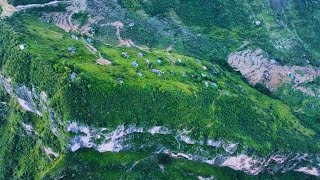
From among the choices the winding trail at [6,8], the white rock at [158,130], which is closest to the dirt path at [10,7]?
the winding trail at [6,8]

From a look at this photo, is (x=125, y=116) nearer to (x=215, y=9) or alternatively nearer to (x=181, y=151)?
(x=181, y=151)

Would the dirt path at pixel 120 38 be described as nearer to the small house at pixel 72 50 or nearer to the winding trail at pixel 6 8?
the small house at pixel 72 50

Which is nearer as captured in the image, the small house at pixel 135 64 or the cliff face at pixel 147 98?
the cliff face at pixel 147 98

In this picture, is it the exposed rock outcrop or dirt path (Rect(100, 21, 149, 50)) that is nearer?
dirt path (Rect(100, 21, 149, 50))

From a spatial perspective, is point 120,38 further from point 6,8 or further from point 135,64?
point 6,8

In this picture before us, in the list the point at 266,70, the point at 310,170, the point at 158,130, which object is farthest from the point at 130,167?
the point at 266,70

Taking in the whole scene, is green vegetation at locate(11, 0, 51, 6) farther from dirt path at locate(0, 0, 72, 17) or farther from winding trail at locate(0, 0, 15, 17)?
winding trail at locate(0, 0, 15, 17)

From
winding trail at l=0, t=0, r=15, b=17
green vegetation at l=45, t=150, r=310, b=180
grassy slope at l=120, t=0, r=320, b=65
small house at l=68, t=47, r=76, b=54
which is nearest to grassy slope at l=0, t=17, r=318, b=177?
small house at l=68, t=47, r=76, b=54

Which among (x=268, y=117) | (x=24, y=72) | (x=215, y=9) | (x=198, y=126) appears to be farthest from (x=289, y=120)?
(x=24, y=72)

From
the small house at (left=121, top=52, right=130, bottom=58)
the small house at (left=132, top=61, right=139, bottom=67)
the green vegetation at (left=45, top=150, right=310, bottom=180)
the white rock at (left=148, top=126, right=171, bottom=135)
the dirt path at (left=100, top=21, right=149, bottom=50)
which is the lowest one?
the green vegetation at (left=45, top=150, right=310, bottom=180)
